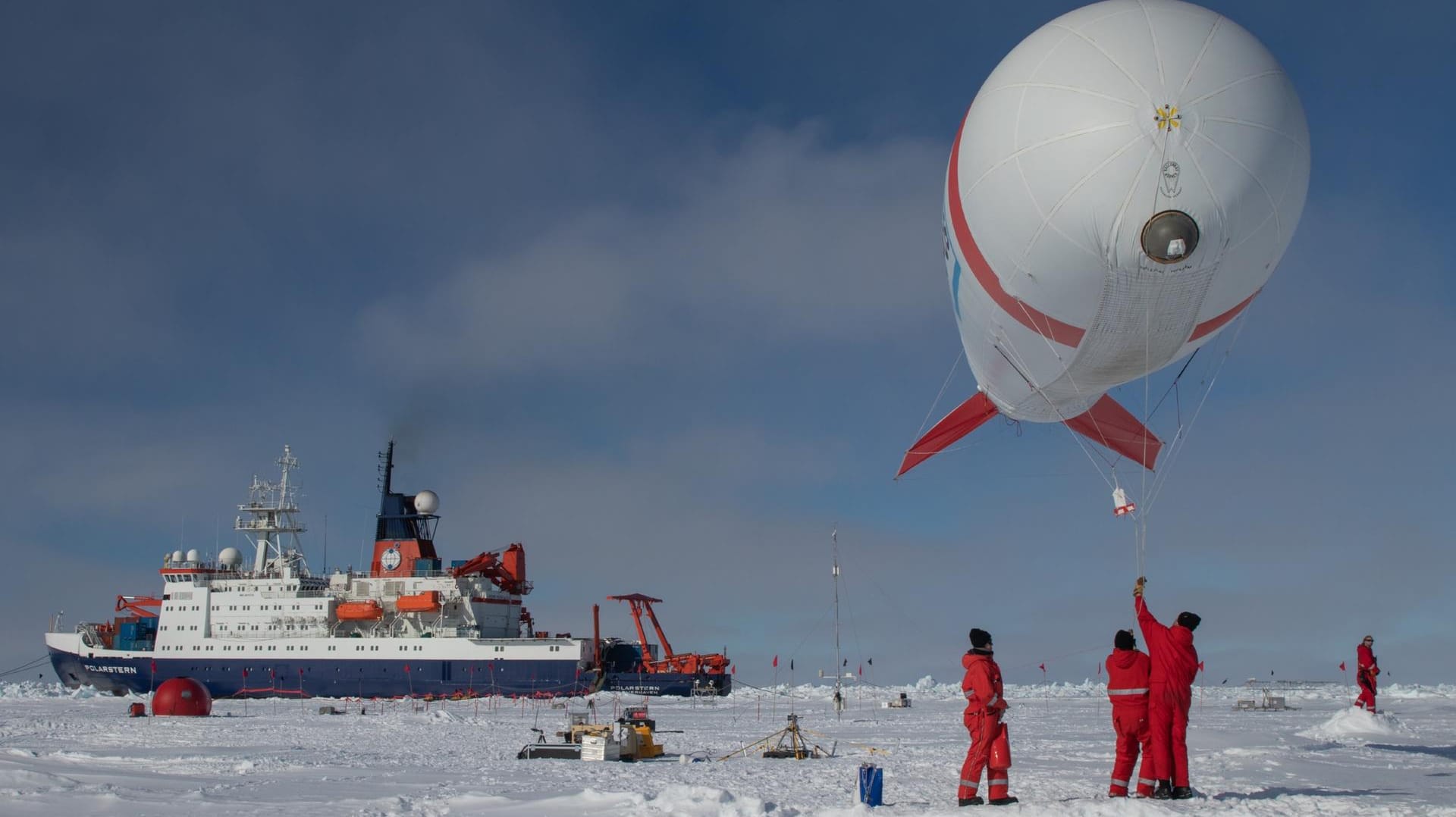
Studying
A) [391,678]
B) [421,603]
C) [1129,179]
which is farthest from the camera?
[421,603]

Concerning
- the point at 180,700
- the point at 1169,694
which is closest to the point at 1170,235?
the point at 1169,694

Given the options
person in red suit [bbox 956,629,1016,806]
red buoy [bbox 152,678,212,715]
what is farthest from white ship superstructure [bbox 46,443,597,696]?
person in red suit [bbox 956,629,1016,806]

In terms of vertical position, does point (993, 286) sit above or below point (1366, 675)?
above

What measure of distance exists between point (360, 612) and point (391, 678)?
3.39 metres

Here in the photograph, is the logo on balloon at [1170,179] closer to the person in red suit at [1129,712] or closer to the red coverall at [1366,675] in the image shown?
the person in red suit at [1129,712]

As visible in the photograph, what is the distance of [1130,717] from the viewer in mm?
8984

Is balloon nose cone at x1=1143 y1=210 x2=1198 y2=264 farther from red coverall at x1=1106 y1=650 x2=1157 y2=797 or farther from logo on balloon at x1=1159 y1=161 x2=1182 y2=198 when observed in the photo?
red coverall at x1=1106 y1=650 x2=1157 y2=797

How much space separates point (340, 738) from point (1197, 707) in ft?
80.7

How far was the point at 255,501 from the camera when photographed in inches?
2002

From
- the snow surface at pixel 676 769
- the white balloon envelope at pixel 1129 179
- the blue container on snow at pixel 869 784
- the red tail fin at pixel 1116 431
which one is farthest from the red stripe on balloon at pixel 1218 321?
the blue container on snow at pixel 869 784

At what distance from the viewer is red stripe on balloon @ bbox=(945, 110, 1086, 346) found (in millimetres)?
11523

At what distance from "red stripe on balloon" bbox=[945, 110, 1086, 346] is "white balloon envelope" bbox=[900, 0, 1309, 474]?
0.02 meters

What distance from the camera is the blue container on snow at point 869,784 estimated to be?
884 centimetres

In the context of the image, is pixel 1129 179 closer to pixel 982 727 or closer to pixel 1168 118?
pixel 1168 118
